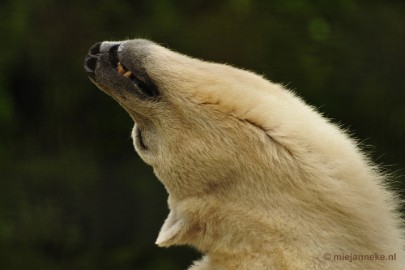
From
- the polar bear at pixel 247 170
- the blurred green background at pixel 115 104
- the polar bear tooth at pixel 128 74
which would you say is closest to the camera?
the polar bear at pixel 247 170

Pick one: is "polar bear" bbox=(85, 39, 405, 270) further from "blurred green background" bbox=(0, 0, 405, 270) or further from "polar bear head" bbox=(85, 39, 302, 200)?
"blurred green background" bbox=(0, 0, 405, 270)

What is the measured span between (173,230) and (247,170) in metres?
0.24

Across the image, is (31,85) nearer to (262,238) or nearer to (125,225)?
(125,225)

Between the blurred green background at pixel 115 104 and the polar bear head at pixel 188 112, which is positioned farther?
the blurred green background at pixel 115 104

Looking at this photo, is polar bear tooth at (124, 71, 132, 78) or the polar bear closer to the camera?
the polar bear

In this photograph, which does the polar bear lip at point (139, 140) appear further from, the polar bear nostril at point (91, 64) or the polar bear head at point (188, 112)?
the polar bear nostril at point (91, 64)

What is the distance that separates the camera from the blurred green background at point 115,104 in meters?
4.35

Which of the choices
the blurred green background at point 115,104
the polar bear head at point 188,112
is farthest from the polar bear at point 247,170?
the blurred green background at point 115,104

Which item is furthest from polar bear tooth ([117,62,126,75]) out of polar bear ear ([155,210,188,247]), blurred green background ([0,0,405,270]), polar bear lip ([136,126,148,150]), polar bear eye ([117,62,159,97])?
blurred green background ([0,0,405,270])

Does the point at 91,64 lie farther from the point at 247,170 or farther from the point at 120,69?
the point at 247,170

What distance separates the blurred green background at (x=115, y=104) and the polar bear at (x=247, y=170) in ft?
7.16

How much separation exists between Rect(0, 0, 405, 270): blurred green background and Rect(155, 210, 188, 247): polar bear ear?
84.1 inches

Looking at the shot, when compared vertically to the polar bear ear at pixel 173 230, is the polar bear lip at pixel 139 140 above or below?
above

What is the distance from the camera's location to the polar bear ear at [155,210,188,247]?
2.13 metres
